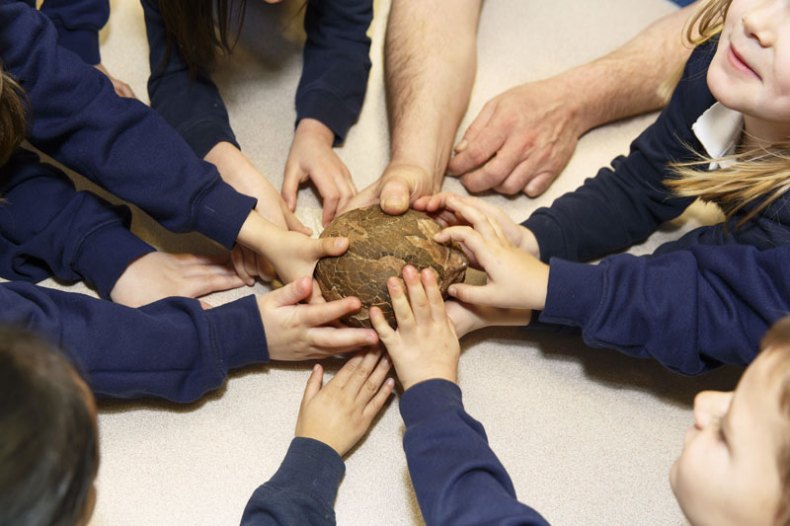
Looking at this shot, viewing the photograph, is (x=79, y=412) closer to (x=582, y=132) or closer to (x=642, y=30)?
(x=582, y=132)

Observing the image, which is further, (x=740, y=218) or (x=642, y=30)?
(x=642, y=30)

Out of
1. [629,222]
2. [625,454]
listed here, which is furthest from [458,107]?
[625,454]

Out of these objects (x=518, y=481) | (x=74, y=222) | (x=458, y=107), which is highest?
(x=458, y=107)

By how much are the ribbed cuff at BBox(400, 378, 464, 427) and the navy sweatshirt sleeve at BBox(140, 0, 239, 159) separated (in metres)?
0.57

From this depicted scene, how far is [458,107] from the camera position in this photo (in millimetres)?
1475

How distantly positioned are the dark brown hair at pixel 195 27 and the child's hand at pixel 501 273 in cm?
54

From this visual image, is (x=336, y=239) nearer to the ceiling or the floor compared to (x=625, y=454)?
nearer to the ceiling

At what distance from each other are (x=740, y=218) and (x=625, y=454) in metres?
0.39

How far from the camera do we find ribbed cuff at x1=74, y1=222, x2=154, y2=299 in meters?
1.23

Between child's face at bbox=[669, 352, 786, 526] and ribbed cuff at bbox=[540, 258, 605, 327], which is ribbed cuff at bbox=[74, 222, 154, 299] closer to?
ribbed cuff at bbox=[540, 258, 605, 327]

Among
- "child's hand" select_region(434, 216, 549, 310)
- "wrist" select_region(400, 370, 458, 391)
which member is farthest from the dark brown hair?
"wrist" select_region(400, 370, 458, 391)

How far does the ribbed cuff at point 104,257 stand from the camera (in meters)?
1.23

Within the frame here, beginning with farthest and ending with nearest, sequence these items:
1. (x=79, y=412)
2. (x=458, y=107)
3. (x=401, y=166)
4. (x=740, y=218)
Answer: (x=458, y=107) < (x=401, y=166) < (x=740, y=218) < (x=79, y=412)

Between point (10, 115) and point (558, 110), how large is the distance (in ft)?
2.98
